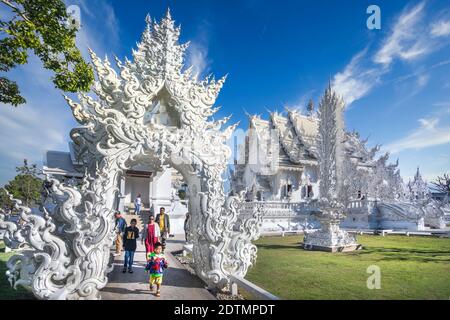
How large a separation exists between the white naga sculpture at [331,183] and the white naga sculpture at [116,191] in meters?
8.08

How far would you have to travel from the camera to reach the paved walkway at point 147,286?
6648mm

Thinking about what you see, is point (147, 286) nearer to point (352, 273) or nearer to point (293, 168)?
point (352, 273)

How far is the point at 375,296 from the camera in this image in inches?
269

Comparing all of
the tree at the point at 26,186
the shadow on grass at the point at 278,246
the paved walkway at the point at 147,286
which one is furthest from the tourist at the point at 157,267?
the tree at the point at 26,186

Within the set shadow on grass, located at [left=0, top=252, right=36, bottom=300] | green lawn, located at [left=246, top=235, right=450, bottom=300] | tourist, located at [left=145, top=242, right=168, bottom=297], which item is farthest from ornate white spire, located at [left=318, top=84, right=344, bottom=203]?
shadow on grass, located at [left=0, top=252, right=36, bottom=300]

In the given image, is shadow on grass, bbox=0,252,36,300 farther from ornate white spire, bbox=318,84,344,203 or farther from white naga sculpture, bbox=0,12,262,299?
ornate white spire, bbox=318,84,344,203

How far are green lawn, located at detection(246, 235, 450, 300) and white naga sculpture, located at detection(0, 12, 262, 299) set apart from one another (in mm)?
1544

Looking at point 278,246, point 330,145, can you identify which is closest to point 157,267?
point 278,246

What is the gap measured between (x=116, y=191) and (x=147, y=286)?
2576 mm

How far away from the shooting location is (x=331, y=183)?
618 inches

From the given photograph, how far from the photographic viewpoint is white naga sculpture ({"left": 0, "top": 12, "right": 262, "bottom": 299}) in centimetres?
588

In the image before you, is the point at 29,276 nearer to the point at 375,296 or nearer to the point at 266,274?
the point at 266,274

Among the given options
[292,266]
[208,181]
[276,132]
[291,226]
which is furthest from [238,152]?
[208,181]

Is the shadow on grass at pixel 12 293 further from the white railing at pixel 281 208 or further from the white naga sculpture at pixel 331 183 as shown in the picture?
the white railing at pixel 281 208
